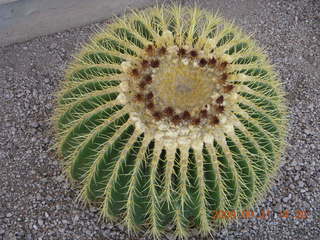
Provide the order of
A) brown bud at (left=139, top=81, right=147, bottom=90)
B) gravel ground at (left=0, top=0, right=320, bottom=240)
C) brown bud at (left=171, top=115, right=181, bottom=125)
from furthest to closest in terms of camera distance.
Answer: gravel ground at (left=0, top=0, right=320, bottom=240) → brown bud at (left=139, top=81, right=147, bottom=90) → brown bud at (left=171, top=115, right=181, bottom=125)

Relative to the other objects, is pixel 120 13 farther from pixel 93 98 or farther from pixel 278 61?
pixel 93 98

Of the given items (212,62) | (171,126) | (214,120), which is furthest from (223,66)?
(171,126)

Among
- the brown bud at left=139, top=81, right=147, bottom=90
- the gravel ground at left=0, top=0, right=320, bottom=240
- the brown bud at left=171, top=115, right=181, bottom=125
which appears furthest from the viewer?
the gravel ground at left=0, top=0, right=320, bottom=240

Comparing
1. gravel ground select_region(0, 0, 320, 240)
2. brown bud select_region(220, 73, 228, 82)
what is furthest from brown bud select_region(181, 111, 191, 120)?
gravel ground select_region(0, 0, 320, 240)

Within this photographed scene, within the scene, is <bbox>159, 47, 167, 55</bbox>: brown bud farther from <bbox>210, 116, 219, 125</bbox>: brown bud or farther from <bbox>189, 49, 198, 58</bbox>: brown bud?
<bbox>210, 116, 219, 125</bbox>: brown bud

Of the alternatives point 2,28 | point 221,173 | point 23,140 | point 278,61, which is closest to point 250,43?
point 221,173

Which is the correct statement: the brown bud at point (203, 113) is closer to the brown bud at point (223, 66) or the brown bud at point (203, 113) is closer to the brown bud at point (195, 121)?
the brown bud at point (195, 121)
